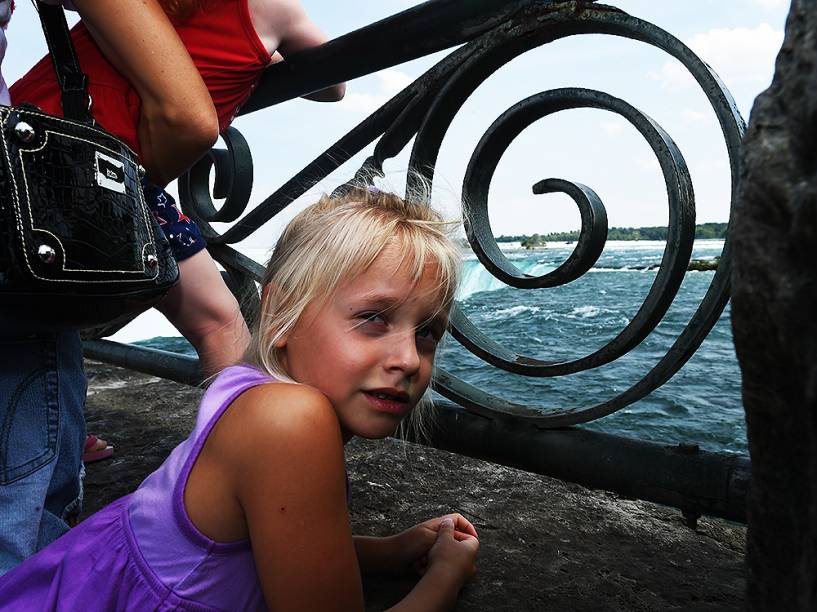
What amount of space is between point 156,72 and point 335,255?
45 cm

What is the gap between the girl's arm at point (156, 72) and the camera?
3.84 feet

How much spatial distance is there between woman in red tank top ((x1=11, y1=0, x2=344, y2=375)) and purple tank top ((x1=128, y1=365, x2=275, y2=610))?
0.49 metres

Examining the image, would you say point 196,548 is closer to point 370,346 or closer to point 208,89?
point 370,346

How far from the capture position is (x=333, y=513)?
99cm

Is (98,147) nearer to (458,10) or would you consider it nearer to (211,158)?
(458,10)

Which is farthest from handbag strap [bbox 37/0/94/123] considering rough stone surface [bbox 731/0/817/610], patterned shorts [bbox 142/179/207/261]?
rough stone surface [bbox 731/0/817/610]

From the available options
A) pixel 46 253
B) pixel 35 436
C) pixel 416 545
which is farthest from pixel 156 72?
pixel 416 545

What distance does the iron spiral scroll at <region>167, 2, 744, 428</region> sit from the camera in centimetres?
116

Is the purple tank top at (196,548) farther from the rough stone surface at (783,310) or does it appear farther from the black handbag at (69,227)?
the rough stone surface at (783,310)

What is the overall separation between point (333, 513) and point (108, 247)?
0.54 meters

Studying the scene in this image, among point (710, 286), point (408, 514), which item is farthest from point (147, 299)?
point (710, 286)

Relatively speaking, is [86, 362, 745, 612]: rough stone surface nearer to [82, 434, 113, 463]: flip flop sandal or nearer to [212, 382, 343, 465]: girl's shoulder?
[82, 434, 113, 463]: flip flop sandal

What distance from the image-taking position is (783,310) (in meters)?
0.50

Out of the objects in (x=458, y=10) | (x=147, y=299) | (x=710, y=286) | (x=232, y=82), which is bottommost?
(x=147, y=299)
